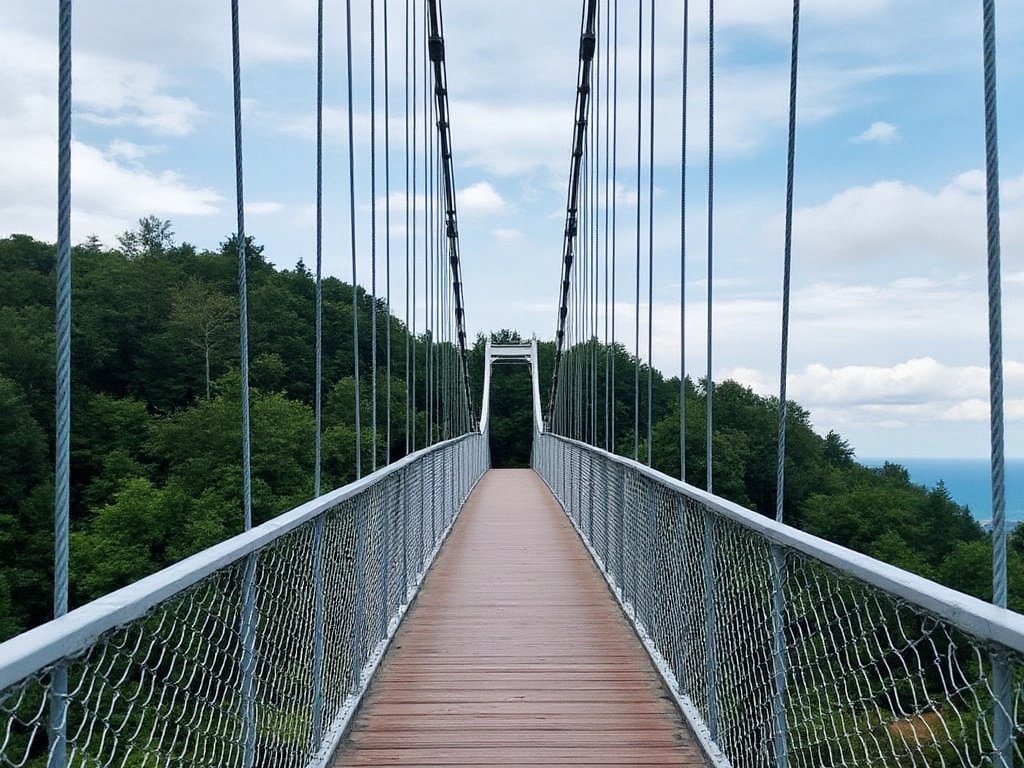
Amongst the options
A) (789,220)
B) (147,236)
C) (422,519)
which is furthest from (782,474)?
(147,236)

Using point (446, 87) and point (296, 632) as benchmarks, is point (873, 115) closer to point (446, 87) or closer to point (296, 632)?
point (296, 632)

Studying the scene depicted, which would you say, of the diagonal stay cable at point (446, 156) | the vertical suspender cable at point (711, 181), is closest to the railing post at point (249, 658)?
the vertical suspender cable at point (711, 181)

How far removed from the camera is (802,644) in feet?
6.59

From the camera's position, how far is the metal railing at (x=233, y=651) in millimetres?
1092

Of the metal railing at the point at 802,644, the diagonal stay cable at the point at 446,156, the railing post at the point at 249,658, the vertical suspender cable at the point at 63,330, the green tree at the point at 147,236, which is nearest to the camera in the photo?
the metal railing at the point at 802,644

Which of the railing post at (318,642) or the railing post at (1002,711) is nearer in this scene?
the railing post at (1002,711)

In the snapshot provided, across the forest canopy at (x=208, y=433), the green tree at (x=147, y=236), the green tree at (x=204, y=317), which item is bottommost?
the forest canopy at (x=208, y=433)

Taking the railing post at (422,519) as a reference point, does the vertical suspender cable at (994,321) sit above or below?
above

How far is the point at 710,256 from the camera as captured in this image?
4059 millimetres

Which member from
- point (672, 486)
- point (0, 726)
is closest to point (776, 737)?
point (672, 486)

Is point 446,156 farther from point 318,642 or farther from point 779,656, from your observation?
point 779,656

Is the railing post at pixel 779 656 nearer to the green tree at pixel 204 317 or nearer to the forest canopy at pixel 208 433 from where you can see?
the forest canopy at pixel 208 433

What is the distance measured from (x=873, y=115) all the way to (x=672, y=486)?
246cm

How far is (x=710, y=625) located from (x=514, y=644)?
53.2 inches
